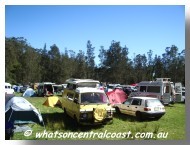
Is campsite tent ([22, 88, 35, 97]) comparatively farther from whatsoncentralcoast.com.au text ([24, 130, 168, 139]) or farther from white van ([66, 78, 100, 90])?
whatsoncentralcoast.com.au text ([24, 130, 168, 139])

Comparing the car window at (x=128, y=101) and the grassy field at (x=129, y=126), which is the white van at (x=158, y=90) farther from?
the grassy field at (x=129, y=126)

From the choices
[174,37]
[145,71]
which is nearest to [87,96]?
[145,71]

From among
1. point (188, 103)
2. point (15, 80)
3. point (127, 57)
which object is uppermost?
point (127, 57)

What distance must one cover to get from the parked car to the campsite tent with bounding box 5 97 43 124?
297 cm

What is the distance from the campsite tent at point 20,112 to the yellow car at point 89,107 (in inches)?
47.7

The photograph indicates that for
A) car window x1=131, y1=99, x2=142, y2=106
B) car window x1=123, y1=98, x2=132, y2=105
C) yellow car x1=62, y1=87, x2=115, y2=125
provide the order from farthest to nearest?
car window x1=123, y1=98, x2=132, y2=105, car window x1=131, y1=99, x2=142, y2=106, yellow car x1=62, y1=87, x2=115, y2=125

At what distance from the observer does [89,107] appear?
10.6m

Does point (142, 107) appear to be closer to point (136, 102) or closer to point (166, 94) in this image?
point (136, 102)

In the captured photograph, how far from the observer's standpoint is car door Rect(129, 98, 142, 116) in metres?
11.8

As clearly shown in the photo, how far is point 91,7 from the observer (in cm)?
1088

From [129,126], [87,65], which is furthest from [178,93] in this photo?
[87,65]

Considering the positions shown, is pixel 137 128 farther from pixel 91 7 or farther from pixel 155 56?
pixel 91 7

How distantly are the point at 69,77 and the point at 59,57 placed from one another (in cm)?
79

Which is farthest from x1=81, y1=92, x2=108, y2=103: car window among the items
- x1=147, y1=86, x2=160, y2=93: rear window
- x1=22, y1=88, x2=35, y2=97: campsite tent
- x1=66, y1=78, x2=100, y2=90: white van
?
x1=147, y1=86, x2=160, y2=93: rear window
